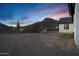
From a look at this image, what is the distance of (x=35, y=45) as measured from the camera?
1026 cm

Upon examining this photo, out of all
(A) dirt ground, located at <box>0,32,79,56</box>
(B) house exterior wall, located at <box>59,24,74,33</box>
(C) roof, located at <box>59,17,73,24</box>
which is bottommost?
(A) dirt ground, located at <box>0,32,79,56</box>

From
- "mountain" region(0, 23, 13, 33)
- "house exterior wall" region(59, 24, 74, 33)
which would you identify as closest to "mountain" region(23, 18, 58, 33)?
"house exterior wall" region(59, 24, 74, 33)

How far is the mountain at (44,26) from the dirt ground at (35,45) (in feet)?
0.26

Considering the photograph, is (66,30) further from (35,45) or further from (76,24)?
(35,45)

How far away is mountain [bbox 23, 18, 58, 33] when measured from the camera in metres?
10.2

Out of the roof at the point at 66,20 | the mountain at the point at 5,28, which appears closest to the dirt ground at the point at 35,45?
the mountain at the point at 5,28

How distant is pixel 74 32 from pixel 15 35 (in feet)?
3.04

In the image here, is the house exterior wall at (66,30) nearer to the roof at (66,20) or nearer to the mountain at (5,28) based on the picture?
the roof at (66,20)

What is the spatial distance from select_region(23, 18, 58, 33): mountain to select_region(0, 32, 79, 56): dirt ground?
3.1 inches

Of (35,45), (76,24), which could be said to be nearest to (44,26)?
(35,45)

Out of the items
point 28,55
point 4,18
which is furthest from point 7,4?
point 28,55

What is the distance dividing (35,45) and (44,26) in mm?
329

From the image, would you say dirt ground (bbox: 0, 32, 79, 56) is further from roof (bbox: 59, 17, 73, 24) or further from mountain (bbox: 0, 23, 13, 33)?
roof (bbox: 59, 17, 73, 24)

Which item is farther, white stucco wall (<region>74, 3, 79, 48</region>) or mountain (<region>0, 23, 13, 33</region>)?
mountain (<region>0, 23, 13, 33</region>)
